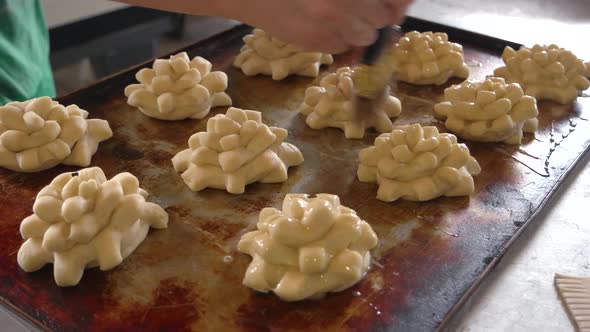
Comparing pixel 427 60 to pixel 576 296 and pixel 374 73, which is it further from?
pixel 576 296

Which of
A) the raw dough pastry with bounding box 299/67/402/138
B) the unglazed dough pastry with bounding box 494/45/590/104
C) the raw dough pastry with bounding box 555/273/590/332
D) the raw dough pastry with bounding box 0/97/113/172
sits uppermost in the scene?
the unglazed dough pastry with bounding box 494/45/590/104

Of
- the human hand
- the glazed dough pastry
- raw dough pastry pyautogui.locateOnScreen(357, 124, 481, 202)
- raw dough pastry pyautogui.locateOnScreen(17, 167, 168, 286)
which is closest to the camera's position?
the human hand

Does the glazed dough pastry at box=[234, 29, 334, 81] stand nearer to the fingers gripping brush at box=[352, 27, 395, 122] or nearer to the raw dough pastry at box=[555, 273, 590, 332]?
the fingers gripping brush at box=[352, 27, 395, 122]

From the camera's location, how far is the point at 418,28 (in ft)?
7.47

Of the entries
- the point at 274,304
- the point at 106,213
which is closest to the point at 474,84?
the point at 274,304

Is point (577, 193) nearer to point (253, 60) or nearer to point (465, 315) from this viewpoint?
point (465, 315)

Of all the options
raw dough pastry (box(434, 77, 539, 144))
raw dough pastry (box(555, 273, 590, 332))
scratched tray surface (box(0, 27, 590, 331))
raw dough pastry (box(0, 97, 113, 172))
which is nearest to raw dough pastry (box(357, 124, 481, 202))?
scratched tray surface (box(0, 27, 590, 331))

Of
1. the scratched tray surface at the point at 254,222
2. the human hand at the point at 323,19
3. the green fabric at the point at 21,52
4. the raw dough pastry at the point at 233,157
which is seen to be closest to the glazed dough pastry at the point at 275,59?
the scratched tray surface at the point at 254,222

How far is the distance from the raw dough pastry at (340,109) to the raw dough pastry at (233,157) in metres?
0.24

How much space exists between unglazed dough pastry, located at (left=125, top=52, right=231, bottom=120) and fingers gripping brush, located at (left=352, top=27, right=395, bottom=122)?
1.55ft

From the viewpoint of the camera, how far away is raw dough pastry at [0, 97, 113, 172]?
1.47 meters

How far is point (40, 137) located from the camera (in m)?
1.48

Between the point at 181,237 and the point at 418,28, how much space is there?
1.38 meters

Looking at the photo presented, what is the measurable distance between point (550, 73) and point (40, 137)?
4.74 feet
